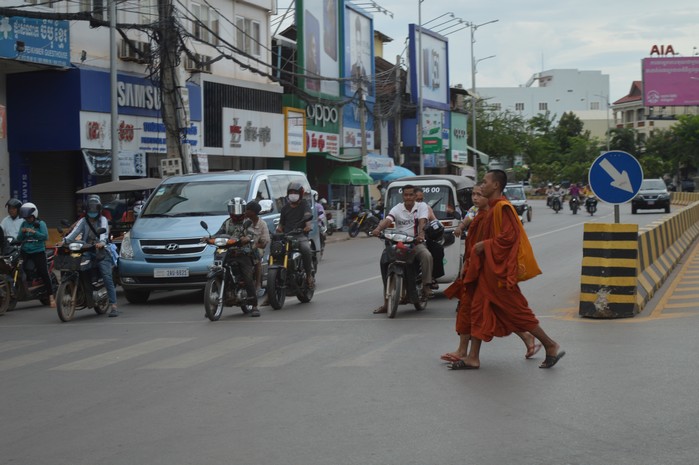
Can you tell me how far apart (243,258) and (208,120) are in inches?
819

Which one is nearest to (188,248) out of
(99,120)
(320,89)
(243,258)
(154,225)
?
(154,225)

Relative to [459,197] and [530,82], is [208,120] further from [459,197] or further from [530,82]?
[530,82]

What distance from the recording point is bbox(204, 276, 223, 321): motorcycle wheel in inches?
501

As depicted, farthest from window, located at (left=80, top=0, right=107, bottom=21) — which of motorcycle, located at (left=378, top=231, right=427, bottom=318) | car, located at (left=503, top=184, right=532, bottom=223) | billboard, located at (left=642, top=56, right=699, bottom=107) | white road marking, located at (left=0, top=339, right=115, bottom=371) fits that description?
billboard, located at (left=642, top=56, right=699, bottom=107)

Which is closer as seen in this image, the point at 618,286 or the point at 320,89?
the point at 618,286

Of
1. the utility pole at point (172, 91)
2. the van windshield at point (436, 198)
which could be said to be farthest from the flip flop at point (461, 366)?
the utility pole at point (172, 91)

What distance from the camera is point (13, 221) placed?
1570cm

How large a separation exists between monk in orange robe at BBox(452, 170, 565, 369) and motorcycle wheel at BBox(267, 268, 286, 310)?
5.71 meters

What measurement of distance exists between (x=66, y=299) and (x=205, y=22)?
2168cm

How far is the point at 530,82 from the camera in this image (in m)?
151

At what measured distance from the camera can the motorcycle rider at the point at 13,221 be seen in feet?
51.0

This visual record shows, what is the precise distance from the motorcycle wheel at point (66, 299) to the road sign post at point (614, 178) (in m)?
7.10

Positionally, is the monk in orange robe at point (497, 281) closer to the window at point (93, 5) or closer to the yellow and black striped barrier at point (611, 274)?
the yellow and black striped barrier at point (611, 274)

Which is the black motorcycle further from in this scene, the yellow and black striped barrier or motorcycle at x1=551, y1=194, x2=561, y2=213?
motorcycle at x1=551, y1=194, x2=561, y2=213
